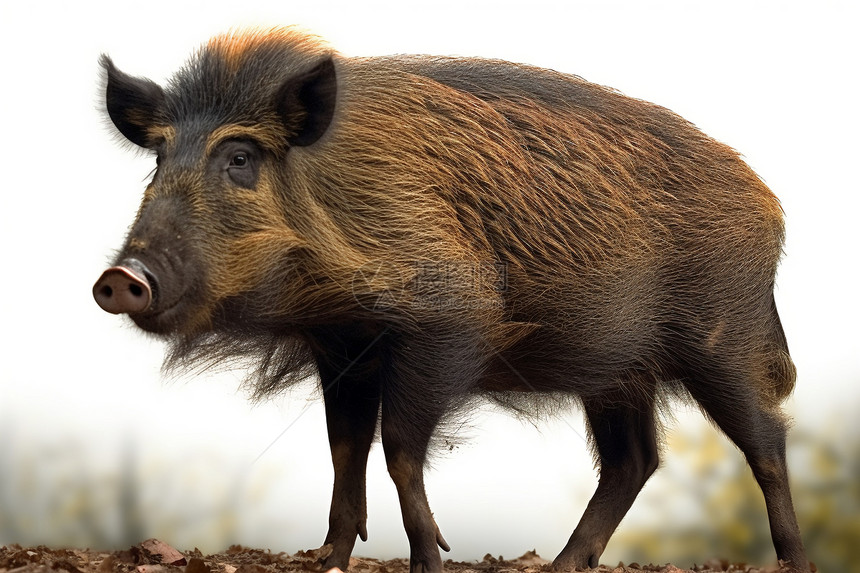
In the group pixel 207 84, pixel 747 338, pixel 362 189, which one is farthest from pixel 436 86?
pixel 747 338

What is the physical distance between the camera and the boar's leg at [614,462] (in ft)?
21.0

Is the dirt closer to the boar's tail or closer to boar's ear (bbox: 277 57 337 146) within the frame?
the boar's tail

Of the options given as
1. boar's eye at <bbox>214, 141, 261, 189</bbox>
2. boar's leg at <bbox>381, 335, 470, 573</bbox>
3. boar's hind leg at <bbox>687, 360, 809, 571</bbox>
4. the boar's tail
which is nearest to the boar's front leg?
boar's leg at <bbox>381, 335, 470, 573</bbox>

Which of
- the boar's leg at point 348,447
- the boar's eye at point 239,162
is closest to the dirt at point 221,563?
the boar's leg at point 348,447

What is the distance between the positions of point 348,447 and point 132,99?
198 centimetres

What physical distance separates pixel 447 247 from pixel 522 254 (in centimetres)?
49

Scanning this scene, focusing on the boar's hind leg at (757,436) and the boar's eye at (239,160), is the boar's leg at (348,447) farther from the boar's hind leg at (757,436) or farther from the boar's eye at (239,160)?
the boar's hind leg at (757,436)

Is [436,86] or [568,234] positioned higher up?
[436,86]

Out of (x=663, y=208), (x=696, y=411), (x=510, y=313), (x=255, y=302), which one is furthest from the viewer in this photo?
(x=696, y=411)

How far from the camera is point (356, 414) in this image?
5.68m

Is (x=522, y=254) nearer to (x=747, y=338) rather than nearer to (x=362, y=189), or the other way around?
(x=362, y=189)

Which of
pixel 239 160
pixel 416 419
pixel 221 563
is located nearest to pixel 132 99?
pixel 239 160

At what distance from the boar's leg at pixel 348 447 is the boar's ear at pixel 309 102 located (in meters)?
1.20

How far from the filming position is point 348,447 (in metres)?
5.69
